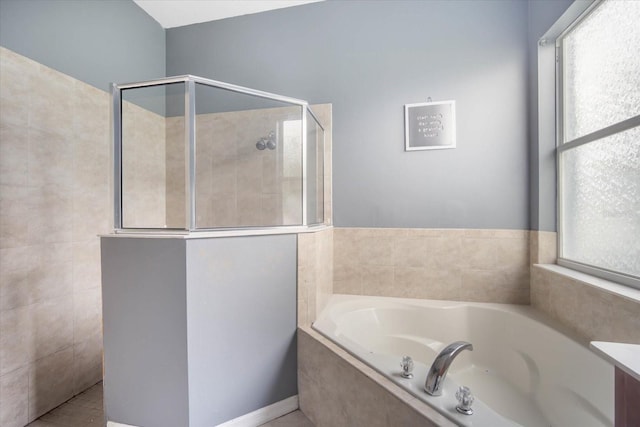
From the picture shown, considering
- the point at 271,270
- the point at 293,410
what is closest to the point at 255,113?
the point at 271,270

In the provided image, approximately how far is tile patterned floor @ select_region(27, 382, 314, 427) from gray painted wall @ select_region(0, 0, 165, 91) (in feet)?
6.55

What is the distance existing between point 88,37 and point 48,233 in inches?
51.7

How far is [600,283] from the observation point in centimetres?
138

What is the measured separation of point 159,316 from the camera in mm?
1406

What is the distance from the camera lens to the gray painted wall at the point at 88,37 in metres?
1.59

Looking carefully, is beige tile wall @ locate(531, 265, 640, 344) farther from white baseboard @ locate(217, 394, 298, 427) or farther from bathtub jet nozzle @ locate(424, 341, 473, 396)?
white baseboard @ locate(217, 394, 298, 427)

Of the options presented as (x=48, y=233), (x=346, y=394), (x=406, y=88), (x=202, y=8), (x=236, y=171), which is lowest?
(x=346, y=394)

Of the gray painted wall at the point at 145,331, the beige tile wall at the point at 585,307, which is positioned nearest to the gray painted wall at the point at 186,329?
the gray painted wall at the point at 145,331

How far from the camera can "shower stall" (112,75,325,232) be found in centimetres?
151

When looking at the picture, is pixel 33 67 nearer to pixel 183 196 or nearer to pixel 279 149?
pixel 183 196

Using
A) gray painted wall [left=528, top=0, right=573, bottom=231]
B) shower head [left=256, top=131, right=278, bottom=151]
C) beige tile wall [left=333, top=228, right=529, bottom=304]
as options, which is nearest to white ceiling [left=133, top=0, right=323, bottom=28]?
shower head [left=256, top=131, right=278, bottom=151]

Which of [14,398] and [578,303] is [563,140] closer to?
[578,303]

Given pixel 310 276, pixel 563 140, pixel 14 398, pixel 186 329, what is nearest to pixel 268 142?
pixel 310 276

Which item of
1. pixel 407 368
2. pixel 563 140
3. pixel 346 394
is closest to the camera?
Answer: pixel 407 368
